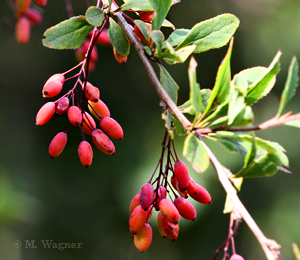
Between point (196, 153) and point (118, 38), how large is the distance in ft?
0.99

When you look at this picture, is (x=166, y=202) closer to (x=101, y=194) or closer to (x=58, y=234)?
(x=101, y=194)

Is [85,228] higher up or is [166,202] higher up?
[166,202]

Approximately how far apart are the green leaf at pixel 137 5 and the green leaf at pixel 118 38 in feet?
0.12

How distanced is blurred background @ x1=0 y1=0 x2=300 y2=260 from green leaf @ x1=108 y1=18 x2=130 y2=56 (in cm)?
163

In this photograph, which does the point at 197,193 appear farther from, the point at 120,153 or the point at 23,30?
the point at 120,153

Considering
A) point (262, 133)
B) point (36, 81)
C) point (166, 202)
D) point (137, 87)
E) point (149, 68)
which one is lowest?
point (262, 133)

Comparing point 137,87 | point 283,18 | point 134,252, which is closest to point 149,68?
point 137,87

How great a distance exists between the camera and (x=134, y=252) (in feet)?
10.9

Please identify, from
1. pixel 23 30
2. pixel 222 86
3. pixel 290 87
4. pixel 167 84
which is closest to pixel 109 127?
pixel 167 84

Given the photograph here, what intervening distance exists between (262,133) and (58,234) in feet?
6.45

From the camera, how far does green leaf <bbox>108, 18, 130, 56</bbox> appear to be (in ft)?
2.12

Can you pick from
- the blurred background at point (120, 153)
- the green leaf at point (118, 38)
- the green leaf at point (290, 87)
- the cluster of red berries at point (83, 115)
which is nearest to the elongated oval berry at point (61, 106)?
the cluster of red berries at point (83, 115)

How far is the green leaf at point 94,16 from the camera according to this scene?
581 millimetres

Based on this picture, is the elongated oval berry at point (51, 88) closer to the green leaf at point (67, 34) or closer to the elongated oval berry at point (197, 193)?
the green leaf at point (67, 34)
